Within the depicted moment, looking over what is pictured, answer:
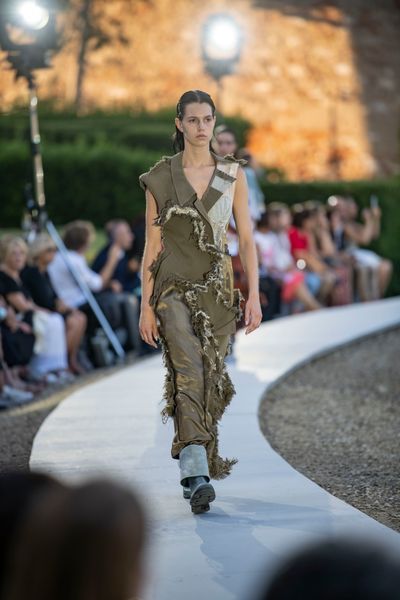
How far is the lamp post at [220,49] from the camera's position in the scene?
18.3 meters

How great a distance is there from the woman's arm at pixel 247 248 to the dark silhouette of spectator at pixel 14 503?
3.91m

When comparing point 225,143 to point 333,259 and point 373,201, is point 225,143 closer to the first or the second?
point 333,259

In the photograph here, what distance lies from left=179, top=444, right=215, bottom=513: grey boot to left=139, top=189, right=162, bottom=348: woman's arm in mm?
475

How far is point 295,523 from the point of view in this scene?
5.31 meters

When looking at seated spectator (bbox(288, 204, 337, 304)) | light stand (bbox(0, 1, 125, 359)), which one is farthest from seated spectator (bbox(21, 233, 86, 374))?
seated spectator (bbox(288, 204, 337, 304))

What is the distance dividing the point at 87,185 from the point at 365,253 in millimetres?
3814

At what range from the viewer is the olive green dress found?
559 centimetres

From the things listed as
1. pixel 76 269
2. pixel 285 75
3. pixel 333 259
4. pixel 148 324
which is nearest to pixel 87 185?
pixel 333 259

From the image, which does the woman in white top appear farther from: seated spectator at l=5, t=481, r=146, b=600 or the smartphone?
seated spectator at l=5, t=481, r=146, b=600

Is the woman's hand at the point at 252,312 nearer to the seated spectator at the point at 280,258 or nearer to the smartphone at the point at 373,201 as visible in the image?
the seated spectator at the point at 280,258

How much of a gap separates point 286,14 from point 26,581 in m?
27.9

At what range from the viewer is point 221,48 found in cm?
1847

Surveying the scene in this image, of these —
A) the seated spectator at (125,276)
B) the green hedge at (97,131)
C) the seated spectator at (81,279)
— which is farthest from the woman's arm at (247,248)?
the green hedge at (97,131)

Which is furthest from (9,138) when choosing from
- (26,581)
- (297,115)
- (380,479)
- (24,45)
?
(26,581)
